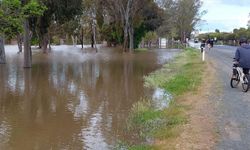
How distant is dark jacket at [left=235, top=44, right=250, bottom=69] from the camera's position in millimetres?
17562

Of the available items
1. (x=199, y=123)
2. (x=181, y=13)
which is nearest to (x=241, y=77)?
(x=199, y=123)

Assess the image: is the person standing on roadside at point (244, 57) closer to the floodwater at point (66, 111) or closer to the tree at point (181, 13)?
the floodwater at point (66, 111)

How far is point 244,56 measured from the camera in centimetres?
1770

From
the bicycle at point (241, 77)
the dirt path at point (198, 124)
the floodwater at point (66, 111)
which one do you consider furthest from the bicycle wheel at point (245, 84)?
the floodwater at point (66, 111)

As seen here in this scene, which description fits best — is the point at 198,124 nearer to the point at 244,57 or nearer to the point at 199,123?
the point at 199,123

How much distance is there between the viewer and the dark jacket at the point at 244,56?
57.6 feet

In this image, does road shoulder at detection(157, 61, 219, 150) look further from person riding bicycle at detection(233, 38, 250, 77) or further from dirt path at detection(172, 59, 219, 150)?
person riding bicycle at detection(233, 38, 250, 77)

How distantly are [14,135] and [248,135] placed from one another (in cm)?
593

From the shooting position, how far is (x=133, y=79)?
27031mm

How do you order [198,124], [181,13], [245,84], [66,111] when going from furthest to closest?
[181,13]
[245,84]
[66,111]
[198,124]

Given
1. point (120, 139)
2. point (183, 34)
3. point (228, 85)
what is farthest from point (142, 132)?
point (183, 34)

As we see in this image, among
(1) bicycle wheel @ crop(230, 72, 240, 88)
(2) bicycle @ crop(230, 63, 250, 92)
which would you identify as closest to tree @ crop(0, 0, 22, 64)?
(1) bicycle wheel @ crop(230, 72, 240, 88)

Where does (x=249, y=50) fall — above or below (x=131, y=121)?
above

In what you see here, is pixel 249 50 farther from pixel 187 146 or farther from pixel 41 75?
pixel 41 75
